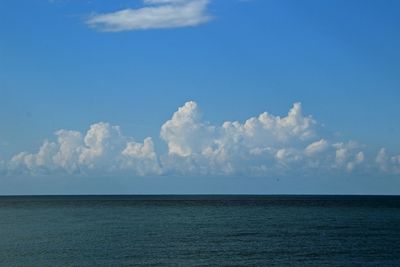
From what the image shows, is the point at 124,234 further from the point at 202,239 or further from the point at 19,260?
the point at 19,260

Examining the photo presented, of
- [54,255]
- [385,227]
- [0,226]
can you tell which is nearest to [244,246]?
[54,255]

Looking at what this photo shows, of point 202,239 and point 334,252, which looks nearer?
point 334,252

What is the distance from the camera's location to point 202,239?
75.1 m

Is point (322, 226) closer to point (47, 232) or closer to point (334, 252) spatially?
point (334, 252)

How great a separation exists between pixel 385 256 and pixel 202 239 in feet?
77.8

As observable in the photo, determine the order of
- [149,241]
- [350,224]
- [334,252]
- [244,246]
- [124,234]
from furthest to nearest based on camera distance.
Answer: [350,224], [124,234], [149,241], [244,246], [334,252]

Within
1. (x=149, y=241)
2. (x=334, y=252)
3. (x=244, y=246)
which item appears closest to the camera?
(x=334, y=252)

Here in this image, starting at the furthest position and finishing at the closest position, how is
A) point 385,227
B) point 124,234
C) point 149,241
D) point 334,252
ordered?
point 385,227 → point 124,234 → point 149,241 → point 334,252

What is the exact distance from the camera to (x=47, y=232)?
279 feet

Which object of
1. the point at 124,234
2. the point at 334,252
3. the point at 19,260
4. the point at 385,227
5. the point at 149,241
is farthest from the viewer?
the point at 385,227

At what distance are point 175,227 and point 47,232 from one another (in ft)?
66.6

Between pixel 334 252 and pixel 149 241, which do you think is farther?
pixel 149 241

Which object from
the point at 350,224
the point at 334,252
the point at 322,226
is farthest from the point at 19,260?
the point at 350,224

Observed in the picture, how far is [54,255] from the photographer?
6075 cm
